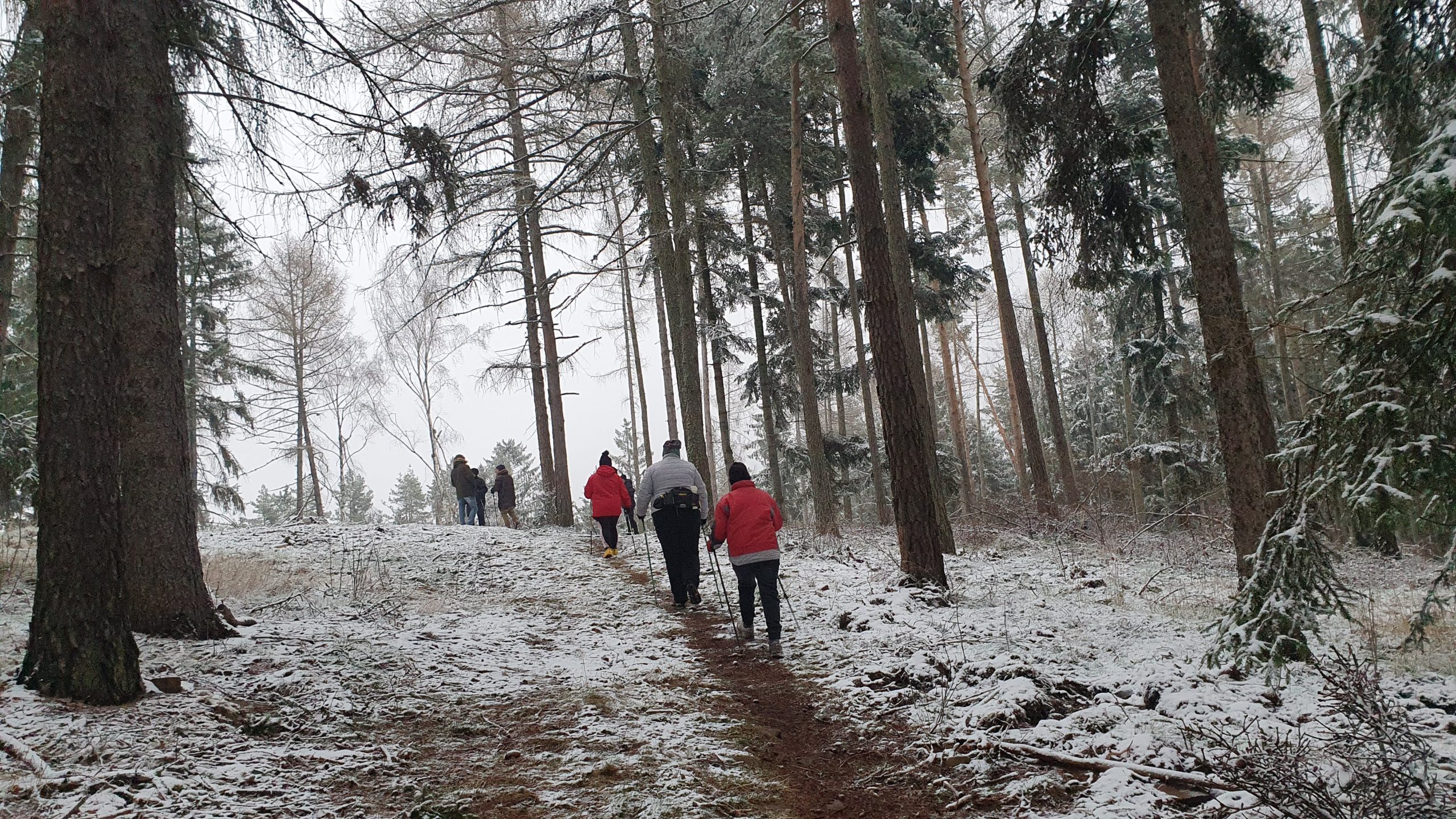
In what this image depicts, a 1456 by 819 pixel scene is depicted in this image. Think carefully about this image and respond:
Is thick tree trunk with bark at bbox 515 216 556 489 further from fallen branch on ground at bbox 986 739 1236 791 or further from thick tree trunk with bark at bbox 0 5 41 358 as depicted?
fallen branch on ground at bbox 986 739 1236 791

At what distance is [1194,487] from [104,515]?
62.4 ft

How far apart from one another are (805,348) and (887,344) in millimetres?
6500

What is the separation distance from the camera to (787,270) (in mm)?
17172

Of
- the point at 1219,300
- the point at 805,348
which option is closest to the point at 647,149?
the point at 805,348

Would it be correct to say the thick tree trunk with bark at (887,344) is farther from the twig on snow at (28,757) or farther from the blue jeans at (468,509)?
the blue jeans at (468,509)

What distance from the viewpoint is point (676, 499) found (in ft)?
27.8

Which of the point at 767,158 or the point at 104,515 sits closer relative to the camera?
the point at 104,515

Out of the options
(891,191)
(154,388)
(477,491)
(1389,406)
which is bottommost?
(1389,406)

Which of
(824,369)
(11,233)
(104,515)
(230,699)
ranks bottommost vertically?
(230,699)

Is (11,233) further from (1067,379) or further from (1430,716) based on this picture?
(1067,379)

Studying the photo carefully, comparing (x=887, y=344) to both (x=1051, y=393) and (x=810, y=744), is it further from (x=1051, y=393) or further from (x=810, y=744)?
(x=1051, y=393)

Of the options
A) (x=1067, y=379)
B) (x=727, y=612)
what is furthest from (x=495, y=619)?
(x=1067, y=379)

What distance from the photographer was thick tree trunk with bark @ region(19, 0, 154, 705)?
3996 mm

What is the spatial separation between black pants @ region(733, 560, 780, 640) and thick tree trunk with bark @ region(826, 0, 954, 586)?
5.96ft
